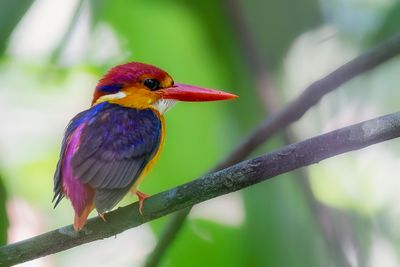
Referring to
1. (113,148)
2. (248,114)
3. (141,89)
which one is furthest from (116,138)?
(248,114)

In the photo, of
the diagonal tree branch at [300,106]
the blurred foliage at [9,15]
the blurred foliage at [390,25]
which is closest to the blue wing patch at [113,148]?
the diagonal tree branch at [300,106]

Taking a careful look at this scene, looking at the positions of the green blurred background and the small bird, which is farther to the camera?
the green blurred background

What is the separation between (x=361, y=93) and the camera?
2936 millimetres

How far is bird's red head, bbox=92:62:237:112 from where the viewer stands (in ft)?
9.85

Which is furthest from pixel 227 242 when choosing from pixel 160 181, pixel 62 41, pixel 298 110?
pixel 62 41

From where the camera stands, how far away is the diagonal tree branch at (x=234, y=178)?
2018mm

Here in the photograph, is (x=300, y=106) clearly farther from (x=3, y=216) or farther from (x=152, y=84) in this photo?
(x=3, y=216)

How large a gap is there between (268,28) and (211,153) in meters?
0.57

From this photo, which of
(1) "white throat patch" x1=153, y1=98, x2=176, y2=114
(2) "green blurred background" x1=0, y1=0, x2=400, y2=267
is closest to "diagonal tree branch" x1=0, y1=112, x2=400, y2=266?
(2) "green blurred background" x1=0, y1=0, x2=400, y2=267

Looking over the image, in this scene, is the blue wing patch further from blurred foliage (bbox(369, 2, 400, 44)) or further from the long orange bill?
blurred foliage (bbox(369, 2, 400, 44))

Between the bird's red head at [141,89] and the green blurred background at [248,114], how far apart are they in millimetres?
203

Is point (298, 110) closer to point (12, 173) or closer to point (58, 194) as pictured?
point (58, 194)

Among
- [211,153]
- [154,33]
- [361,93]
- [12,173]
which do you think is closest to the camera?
[361,93]

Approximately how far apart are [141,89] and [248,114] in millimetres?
454
